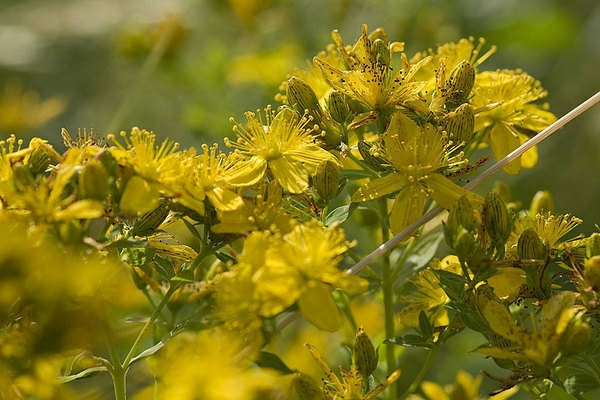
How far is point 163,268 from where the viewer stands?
170 cm

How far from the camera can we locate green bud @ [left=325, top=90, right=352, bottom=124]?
183 cm

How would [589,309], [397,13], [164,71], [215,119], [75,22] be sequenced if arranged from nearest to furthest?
[589,309], [215,119], [397,13], [164,71], [75,22]

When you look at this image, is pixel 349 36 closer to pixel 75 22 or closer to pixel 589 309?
pixel 75 22

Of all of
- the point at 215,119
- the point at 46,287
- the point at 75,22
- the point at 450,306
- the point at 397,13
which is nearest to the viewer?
the point at 46,287

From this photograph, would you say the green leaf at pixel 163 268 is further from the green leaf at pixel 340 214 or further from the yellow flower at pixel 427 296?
the yellow flower at pixel 427 296

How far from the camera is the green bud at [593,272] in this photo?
1482 millimetres

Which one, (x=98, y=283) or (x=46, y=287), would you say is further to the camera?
(x=98, y=283)

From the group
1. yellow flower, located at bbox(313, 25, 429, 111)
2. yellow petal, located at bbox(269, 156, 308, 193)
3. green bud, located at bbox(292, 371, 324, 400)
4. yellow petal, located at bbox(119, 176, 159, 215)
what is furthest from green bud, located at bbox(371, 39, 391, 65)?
→ green bud, located at bbox(292, 371, 324, 400)

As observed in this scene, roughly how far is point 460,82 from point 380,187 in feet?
1.08

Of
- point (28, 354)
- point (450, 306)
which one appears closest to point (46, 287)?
point (28, 354)

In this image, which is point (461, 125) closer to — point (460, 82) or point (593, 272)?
point (460, 82)

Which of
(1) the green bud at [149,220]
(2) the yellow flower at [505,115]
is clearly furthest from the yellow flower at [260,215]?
(2) the yellow flower at [505,115]

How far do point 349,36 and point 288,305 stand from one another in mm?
2807

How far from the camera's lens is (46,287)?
1.25 m
